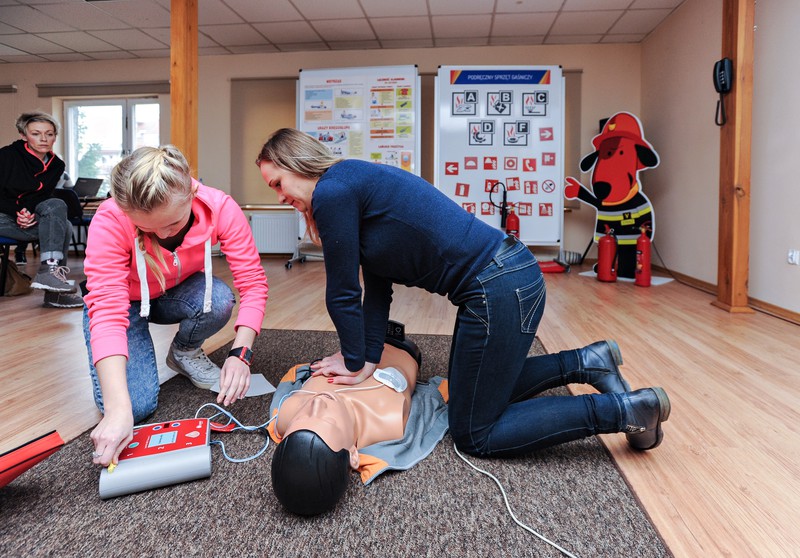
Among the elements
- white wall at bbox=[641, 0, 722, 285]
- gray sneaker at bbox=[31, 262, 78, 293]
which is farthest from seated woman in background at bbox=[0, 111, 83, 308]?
white wall at bbox=[641, 0, 722, 285]

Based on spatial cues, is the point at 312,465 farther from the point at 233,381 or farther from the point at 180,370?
the point at 180,370

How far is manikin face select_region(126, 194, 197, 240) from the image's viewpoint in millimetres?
1064

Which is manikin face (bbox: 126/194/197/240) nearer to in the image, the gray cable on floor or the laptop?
the gray cable on floor

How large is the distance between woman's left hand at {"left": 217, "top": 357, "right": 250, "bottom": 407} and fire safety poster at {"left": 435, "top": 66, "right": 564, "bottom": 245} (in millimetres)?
4013

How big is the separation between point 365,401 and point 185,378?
2.65ft

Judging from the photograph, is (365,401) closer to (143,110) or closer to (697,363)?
(697,363)

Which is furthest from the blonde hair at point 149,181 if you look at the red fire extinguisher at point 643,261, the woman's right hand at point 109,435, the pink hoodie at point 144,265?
the red fire extinguisher at point 643,261

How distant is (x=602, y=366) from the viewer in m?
1.36

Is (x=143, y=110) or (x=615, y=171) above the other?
(x=143, y=110)

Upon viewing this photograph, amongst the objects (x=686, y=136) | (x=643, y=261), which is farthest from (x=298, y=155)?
(x=686, y=136)

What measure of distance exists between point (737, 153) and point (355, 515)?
117 inches

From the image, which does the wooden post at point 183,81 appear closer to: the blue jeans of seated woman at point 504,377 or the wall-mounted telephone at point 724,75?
the blue jeans of seated woman at point 504,377

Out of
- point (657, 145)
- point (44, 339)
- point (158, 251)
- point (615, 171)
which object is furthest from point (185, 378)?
point (657, 145)

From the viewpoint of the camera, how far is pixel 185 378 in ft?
5.72
